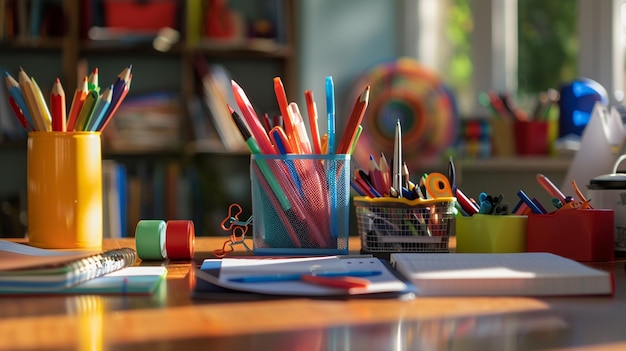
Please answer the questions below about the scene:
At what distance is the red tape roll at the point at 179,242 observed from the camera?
1.16 metres

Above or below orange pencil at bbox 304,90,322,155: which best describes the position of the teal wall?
above

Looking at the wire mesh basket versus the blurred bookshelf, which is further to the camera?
the blurred bookshelf

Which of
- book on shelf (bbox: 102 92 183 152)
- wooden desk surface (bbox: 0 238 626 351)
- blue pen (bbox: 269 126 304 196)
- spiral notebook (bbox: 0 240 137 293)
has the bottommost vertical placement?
wooden desk surface (bbox: 0 238 626 351)

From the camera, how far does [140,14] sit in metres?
3.48

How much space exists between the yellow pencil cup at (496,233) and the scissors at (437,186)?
6cm

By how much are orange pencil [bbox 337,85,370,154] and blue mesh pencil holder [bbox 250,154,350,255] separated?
0.04m

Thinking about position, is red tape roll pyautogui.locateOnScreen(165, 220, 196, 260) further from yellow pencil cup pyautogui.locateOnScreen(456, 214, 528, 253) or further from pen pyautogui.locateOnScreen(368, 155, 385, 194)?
yellow pencil cup pyautogui.locateOnScreen(456, 214, 528, 253)

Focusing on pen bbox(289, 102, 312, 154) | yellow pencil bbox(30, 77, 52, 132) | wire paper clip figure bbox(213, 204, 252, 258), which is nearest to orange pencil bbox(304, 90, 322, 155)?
pen bbox(289, 102, 312, 154)

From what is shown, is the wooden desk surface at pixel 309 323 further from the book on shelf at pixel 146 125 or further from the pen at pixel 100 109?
the book on shelf at pixel 146 125

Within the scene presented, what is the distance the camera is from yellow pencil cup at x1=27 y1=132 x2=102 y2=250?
1.17m

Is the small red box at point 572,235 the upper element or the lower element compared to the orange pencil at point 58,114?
lower

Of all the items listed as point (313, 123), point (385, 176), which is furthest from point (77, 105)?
point (385, 176)

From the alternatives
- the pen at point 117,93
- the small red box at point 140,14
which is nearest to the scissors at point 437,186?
the pen at point 117,93

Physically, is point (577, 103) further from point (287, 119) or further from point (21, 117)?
point (21, 117)
